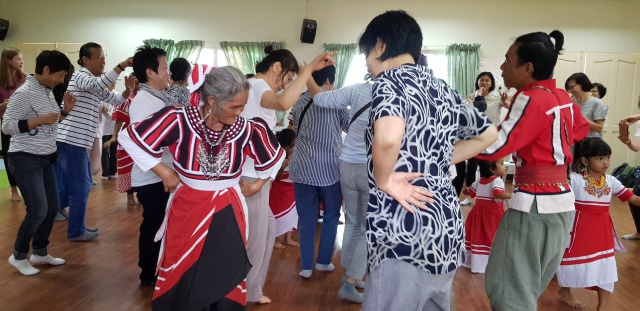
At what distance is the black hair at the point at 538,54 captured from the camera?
1811mm

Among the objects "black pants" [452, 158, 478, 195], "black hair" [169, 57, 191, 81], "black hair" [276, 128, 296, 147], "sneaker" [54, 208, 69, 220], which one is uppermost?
"black hair" [169, 57, 191, 81]

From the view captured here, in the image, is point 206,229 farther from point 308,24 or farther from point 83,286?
point 308,24

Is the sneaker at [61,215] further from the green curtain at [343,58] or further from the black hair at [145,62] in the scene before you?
the green curtain at [343,58]

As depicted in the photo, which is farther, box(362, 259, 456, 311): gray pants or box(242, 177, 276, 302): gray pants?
box(242, 177, 276, 302): gray pants

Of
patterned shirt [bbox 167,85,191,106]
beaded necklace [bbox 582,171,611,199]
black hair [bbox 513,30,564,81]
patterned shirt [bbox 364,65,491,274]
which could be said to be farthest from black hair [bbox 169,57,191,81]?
beaded necklace [bbox 582,171,611,199]

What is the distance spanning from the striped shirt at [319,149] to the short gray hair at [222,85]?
117 centimetres

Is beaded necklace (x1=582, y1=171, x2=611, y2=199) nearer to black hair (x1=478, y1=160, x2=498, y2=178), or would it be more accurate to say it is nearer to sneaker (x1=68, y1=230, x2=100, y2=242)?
black hair (x1=478, y1=160, x2=498, y2=178)

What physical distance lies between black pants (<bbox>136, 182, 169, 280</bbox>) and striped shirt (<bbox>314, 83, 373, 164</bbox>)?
43.0 inches

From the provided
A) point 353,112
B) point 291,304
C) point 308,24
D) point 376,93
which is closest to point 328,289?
point 291,304

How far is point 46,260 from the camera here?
130 inches

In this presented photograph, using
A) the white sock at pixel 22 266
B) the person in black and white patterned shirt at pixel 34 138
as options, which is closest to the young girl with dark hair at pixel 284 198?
the person in black and white patterned shirt at pixel 34 138

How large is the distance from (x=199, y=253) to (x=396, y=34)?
1.14 metres

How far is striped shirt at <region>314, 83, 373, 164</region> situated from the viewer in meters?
2.49

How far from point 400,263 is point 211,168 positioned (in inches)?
35.6
